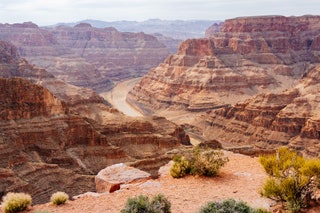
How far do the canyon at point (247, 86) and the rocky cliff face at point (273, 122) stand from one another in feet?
0.46

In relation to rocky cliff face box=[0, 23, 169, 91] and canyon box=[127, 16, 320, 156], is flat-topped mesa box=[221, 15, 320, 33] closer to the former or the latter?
canyon box=[127, 16, 320, 156]

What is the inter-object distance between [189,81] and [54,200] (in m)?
100

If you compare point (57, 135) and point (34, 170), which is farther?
point (57, 135)

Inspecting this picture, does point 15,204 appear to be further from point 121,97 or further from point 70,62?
point 70,62

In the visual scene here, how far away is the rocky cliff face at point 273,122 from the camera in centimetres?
7079

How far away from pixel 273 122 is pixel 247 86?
39760mm

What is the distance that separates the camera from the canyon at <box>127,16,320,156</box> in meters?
75.8

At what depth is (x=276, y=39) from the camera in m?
141

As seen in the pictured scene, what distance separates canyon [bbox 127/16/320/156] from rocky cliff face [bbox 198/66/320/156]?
14cm

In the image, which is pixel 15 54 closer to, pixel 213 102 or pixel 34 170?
pixel 213 102

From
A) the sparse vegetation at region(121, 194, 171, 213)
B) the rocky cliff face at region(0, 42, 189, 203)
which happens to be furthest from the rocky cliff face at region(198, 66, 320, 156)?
the sparse vegetation at region(121, 194, 171, 213)

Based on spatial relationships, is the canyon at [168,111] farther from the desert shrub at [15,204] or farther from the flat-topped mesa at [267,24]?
the desert shrub at [15,204]

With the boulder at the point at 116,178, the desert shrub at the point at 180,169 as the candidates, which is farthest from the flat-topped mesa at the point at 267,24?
the desert shrub at the point at 180,169

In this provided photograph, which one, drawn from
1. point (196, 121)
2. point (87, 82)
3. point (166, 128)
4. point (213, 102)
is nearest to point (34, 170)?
point (166, 128)
